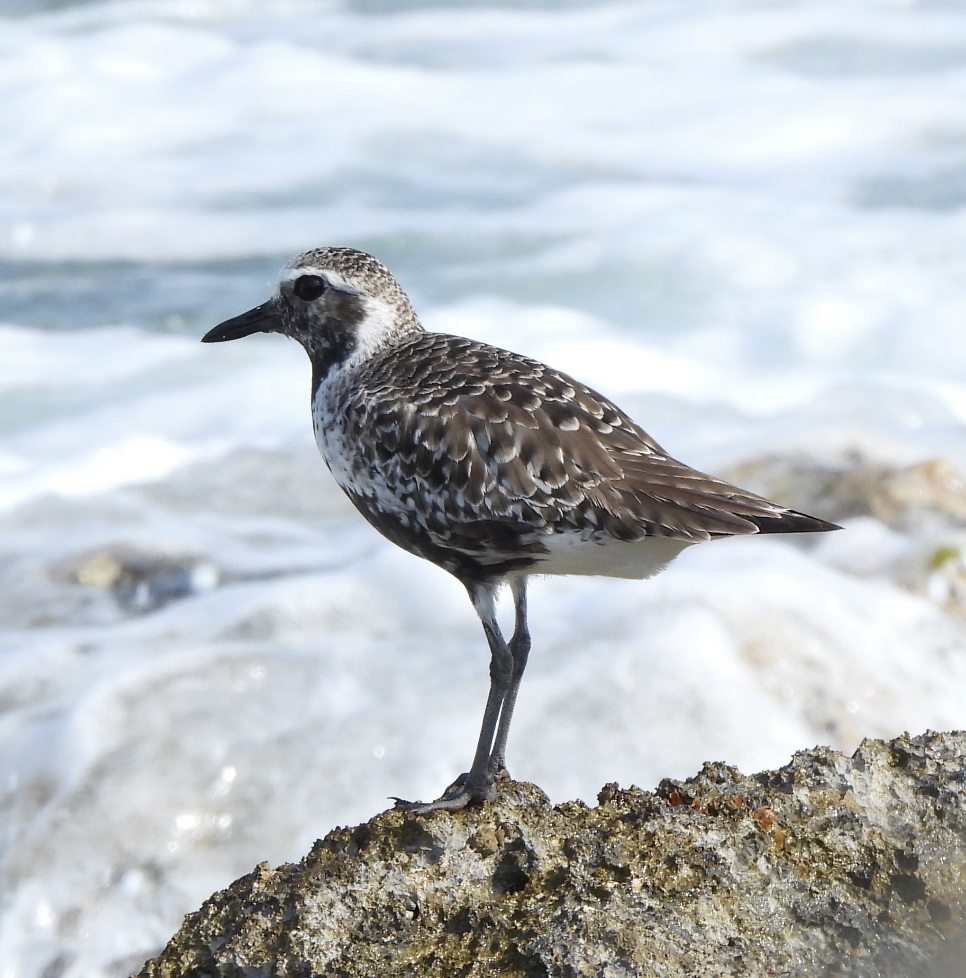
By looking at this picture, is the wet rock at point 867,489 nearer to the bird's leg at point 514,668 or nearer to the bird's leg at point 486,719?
the bird's leg at point 514,668

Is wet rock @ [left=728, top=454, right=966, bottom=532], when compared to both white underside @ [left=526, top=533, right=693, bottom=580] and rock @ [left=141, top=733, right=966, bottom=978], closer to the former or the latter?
white underside @ [left=526, top=533, right=693, bottom=580]

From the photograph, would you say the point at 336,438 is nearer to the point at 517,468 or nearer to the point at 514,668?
the point at 517,468

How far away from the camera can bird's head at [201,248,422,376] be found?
5297 millimetres

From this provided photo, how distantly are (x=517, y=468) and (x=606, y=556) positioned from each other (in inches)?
17.2

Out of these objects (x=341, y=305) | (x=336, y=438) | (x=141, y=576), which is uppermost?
(x=341, y=305)

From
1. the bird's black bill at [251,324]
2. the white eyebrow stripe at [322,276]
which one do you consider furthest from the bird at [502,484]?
the bird's black bill at [251,324]

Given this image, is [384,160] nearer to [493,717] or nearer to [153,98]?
[153,98]

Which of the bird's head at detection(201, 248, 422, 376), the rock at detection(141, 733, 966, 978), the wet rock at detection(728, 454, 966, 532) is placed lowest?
the wet rock at detection(728, 454, 966, 532)

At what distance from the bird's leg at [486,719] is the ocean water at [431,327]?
8.26 ft

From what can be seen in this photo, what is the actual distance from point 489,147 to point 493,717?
18.0 m

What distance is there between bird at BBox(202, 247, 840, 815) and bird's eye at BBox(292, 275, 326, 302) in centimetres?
41

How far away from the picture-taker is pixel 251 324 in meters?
5.71

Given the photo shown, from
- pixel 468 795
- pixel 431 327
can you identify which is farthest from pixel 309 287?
pixel 431 327

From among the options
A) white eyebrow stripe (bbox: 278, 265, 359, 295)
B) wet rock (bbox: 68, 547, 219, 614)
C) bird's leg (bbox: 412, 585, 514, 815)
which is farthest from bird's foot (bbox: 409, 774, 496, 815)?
wet rock (bbox: 68, 547, 219, 614)
